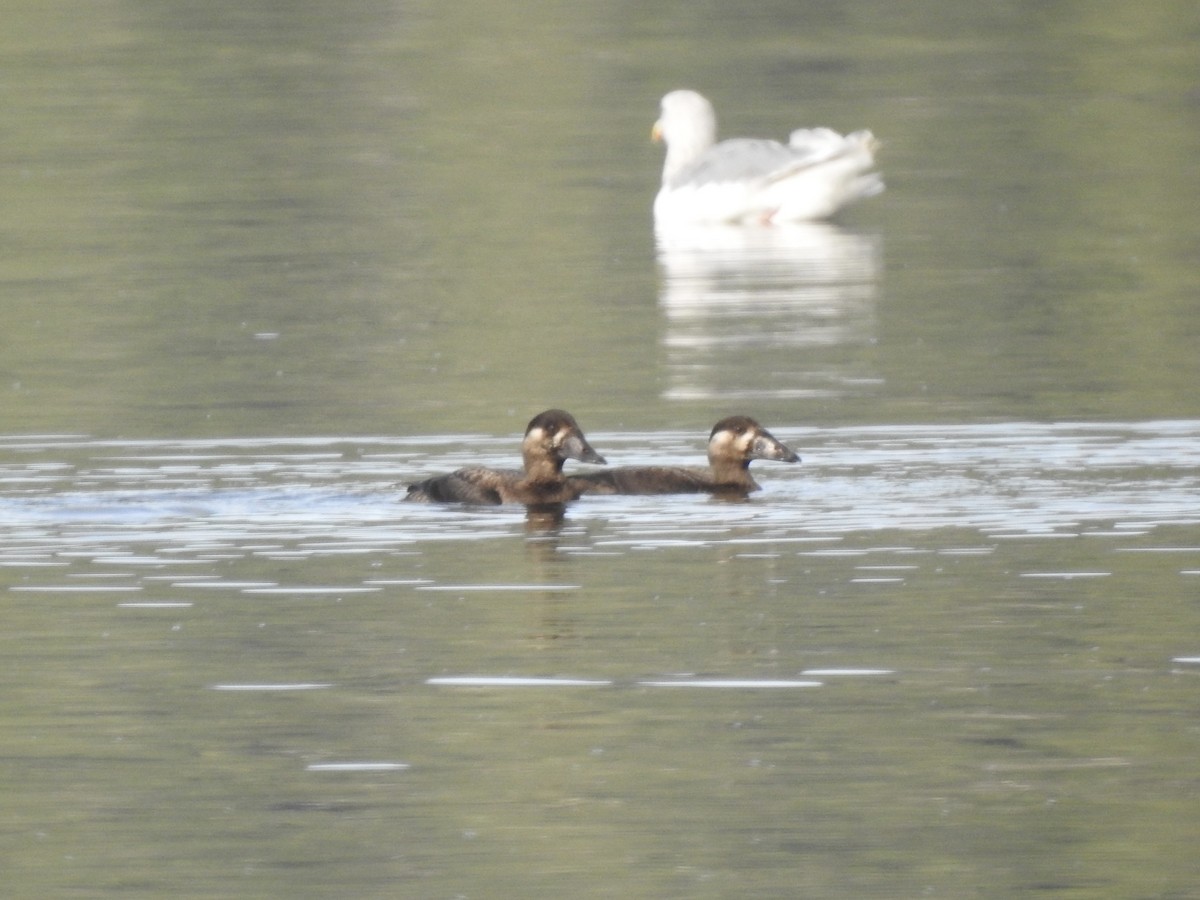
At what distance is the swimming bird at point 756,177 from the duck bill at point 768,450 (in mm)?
11237

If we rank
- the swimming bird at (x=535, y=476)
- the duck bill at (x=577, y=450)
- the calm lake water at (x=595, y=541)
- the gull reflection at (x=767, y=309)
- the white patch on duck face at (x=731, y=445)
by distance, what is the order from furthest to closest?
the gull reflection at (x=767, y=309)
the white patch on duck face at (x=731, y=445)
the duck bill at (x=577, y=450)
the swimming bird at (x=535, y=476)
the calm lake water at (x=595, y=541)

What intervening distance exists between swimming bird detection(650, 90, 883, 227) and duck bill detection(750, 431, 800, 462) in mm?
11237

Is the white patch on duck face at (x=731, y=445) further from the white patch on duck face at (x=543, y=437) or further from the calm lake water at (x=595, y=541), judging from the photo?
the white patch on duck face at (x=543, y=437)

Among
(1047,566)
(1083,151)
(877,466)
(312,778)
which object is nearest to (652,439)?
(877,466)

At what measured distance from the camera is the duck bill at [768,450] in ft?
42.0

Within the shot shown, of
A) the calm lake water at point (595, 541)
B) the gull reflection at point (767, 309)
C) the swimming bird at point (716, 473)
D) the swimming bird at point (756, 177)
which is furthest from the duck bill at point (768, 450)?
the swimming bird at point (756, 177)

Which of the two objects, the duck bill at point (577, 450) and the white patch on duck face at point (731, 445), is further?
the white patch on duck face at point (731, 445)

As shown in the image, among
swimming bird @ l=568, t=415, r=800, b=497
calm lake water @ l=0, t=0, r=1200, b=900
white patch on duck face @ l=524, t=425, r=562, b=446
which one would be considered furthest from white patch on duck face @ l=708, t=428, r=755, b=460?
white patch on duck face @ l=524, t=425, r=562, b=446

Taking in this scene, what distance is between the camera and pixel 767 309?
19.5 meters

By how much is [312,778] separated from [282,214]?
17.8m

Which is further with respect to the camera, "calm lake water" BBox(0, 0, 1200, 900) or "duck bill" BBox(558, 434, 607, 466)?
"duck bill" BBox(558, 434, 607, 466)

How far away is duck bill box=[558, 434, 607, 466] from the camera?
12562 mm

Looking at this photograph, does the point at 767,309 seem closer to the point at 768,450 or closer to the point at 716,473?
the point at 768,450

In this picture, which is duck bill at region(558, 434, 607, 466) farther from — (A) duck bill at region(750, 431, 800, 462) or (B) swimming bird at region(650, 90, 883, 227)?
(B) swimming bird at region(650, 90, 883, 227)
